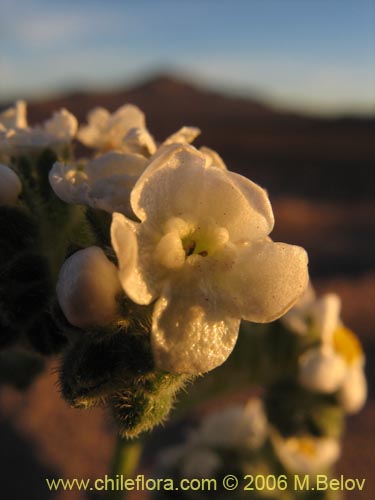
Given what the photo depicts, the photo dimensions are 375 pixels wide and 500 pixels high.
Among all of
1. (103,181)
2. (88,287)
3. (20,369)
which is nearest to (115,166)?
(103,181)

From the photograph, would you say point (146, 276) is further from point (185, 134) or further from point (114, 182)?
point (185, 134)

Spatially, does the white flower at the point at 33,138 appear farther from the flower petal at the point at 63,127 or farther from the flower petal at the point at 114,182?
the flower petal at the point at 114,182

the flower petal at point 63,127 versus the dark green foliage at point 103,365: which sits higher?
the flower petal at point 63,127

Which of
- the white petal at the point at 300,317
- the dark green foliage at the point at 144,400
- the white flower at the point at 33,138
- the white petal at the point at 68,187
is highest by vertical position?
the white petal at the point at 68,187

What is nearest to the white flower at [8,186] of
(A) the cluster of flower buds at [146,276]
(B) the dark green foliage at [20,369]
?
(A) the cluster of flower buds at [146,276]

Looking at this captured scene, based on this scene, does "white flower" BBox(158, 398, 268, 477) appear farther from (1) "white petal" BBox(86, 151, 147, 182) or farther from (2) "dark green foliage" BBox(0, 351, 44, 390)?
(1) "white petal" BBox(86, 151, 147, 182)

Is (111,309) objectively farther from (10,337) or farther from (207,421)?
(207,421)
